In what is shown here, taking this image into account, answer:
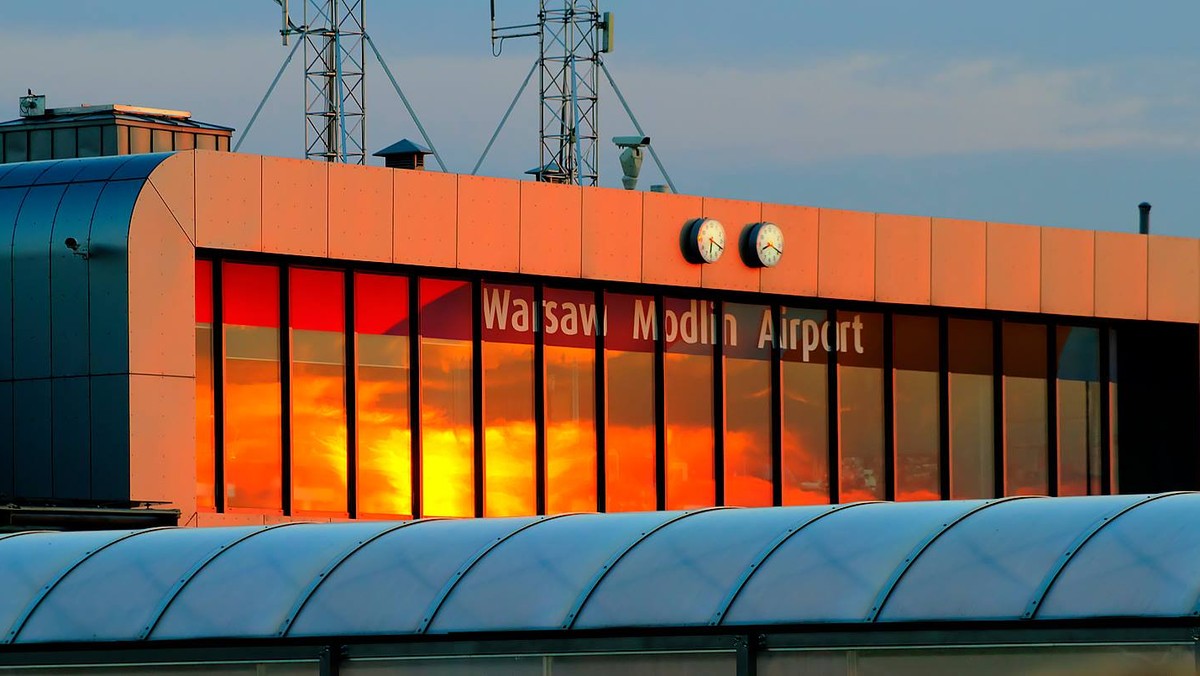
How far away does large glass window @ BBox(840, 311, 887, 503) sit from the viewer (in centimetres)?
3928

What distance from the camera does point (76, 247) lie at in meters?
30.8

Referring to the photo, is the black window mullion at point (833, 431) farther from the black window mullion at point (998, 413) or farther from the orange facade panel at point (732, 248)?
the black window mullion at point (998, 413)

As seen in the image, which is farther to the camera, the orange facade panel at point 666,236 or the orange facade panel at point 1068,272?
the orange facade panel at point 1068,272

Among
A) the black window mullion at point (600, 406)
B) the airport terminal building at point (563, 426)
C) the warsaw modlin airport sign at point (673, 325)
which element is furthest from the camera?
the black window mullion at point (600, 406)

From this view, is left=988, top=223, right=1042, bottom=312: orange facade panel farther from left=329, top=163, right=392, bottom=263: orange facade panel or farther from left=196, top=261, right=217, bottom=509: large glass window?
left=196, top=261, right=217, bottom=509: large glass window

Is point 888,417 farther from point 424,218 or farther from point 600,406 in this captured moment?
point 424,218

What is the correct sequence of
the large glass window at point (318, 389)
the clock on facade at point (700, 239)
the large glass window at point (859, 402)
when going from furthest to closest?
1. the large glass window at point (859, 402)
2. the clock on facade at point (700, 239)
3. the large glass window at point (318, 389)

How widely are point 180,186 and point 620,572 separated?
13568 millimetres

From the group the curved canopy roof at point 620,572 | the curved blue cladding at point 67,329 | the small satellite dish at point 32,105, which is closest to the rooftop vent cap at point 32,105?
the small satellite dish at point 32,105

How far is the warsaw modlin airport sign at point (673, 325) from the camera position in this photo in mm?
35469

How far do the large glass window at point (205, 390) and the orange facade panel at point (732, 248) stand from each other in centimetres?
860

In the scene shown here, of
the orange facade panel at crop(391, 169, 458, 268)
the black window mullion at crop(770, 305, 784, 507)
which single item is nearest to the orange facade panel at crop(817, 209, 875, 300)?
the black window mullion at crop(770, 305, 784, 507)

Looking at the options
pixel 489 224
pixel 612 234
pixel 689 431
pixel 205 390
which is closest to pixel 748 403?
pixel 689 431

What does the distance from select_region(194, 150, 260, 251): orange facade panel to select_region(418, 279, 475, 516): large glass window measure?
3341mm
